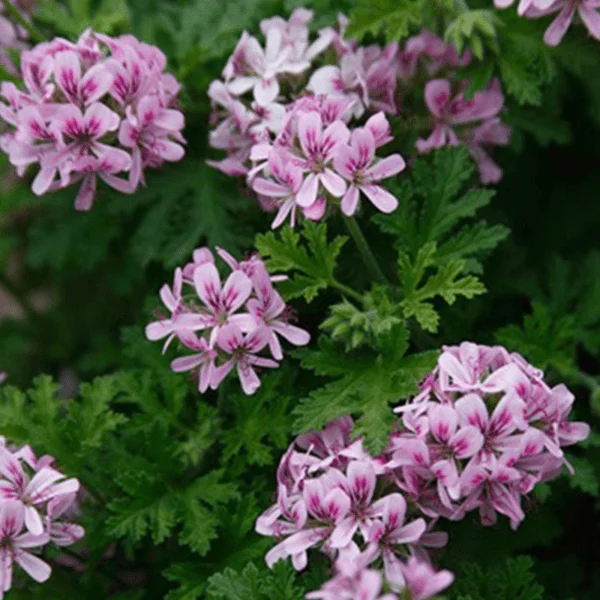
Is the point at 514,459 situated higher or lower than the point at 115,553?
higher

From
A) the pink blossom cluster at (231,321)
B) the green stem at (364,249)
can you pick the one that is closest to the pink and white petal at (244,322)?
the pink blossom cluster at (231,321)

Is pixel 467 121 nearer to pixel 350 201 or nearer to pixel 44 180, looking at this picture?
pixel 350 201

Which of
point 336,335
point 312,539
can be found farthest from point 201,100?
point 312,539

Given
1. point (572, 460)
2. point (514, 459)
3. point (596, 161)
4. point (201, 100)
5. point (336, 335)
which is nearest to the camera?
point (514, 459)

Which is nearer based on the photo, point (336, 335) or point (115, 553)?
point (336, 335)

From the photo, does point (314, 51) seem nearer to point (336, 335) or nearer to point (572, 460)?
point (336, 335)

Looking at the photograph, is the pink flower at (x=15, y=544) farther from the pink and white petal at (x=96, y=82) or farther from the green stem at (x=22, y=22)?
the green stem at (x=22, y=22)
